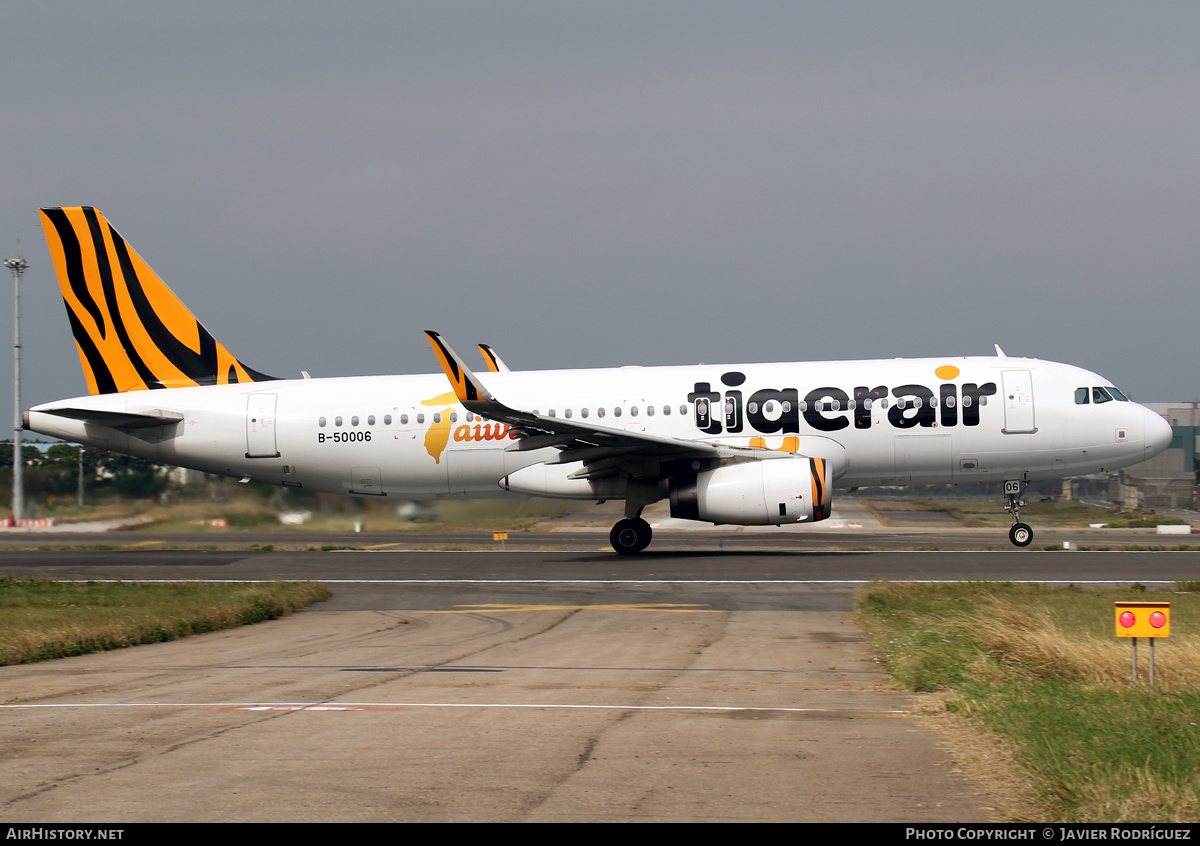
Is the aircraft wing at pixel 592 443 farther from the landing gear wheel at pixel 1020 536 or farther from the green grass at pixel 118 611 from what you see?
the landing gear wheel at pixel 1020 536

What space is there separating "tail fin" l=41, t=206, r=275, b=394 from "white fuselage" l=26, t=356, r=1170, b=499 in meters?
0.70

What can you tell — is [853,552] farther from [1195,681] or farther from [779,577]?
[1195,681]

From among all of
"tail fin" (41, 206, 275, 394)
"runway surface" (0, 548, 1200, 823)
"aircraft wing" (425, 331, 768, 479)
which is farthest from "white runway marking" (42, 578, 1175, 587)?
"tail fin" (41, 206, 275, 394)

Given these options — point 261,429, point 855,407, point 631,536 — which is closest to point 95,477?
point 261,429

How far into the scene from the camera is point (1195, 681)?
346 inches

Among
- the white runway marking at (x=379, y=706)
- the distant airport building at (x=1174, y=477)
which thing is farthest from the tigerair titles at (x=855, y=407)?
the distant airport building at (x=1174, y=477)

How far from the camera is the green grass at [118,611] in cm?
1295

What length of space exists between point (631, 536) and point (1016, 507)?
9.39 metres

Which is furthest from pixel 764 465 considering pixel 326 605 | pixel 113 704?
pixel 113 704

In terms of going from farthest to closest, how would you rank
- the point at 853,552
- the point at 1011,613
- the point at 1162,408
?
the point at 1162,408
the point at 853,552
the point at 1011,613

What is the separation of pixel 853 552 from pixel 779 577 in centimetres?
572

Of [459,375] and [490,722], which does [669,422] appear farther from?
[490,722]

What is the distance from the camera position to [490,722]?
7.84 metres

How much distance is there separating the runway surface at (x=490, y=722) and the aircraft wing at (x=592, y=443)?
5.76m
